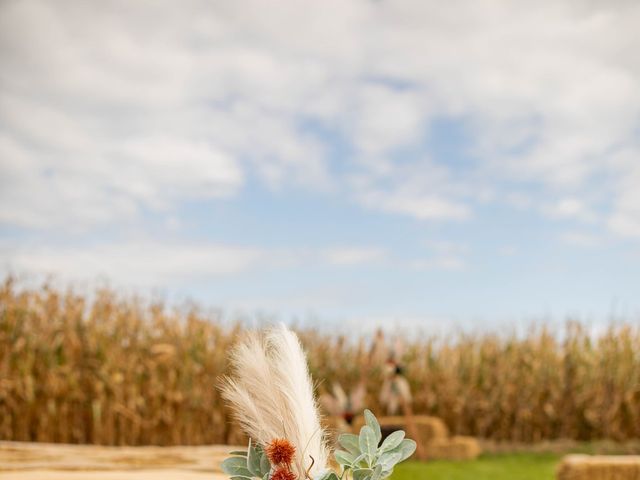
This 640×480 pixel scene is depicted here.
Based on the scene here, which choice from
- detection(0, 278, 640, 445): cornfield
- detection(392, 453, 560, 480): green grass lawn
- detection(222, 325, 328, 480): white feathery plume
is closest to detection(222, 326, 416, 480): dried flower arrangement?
detection(222, 325, 328, 480): white feathery plume

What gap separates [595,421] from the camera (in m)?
7.77

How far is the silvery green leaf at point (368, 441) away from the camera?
1.06m

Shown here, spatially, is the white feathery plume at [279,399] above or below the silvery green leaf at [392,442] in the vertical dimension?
above

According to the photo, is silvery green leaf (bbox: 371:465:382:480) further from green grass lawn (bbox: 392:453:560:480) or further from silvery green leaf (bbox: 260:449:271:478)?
green grass lawn (bbox: 392:453:560:480)

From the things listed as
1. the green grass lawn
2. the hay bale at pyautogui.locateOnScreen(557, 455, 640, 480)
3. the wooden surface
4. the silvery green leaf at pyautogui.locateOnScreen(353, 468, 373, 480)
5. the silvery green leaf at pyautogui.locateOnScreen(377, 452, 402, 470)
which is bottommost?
the green grass lawn

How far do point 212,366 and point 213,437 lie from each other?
0.67m

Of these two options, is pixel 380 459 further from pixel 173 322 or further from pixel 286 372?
pixel 173 322

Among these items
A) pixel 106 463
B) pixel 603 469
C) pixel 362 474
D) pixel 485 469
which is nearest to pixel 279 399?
pixel 362 474

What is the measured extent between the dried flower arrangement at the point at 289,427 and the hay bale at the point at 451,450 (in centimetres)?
554

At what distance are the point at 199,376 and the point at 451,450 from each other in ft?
7.84

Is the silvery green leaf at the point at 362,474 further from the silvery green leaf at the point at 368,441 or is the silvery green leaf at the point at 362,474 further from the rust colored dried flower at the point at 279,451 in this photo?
the rust colored dried flower at the point at 279,451

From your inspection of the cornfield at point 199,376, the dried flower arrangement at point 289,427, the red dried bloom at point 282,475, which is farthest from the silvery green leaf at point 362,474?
the cornfield at point 199,376

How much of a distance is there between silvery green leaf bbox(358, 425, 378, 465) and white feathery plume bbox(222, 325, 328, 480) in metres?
0.06

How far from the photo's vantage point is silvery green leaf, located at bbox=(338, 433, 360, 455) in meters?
1.07
